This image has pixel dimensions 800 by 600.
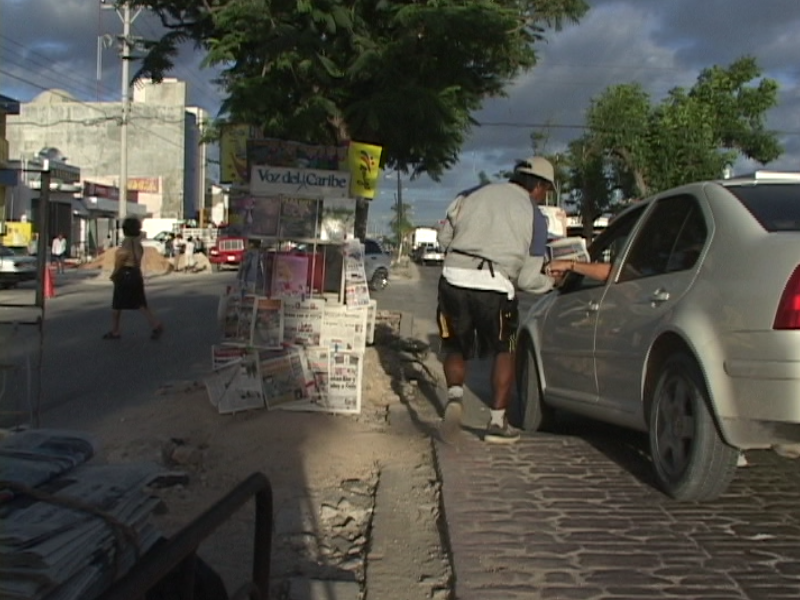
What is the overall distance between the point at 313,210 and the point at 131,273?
6.04 meters

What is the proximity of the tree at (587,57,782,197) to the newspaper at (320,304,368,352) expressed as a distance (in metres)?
26.7

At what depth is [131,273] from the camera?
1286cm

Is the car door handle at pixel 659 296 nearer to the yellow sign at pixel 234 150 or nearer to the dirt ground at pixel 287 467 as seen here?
the dirt ground at pixel 287 467

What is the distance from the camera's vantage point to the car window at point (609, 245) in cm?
595

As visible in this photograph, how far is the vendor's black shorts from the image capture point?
6.05 meters

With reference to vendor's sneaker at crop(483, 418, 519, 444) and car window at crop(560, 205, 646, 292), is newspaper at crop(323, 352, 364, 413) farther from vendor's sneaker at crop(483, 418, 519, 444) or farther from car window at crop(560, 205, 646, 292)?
car window at crop(560, 205, 646, 292)

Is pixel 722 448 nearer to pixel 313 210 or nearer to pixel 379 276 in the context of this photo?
pixel 313 210

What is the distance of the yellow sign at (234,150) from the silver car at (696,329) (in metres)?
3.85

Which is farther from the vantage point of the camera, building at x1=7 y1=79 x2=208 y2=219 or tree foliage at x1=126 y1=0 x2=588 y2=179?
building at x1=7 y1=79 x2=208 y2=219

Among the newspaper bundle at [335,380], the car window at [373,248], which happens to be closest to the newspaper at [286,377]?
the newspaper bundle at [335,380]

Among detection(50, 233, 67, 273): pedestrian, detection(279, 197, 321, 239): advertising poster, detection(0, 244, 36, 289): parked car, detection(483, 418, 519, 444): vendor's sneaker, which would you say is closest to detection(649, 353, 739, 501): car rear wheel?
detection(483, 418, 519, 444): vendor's sneaker

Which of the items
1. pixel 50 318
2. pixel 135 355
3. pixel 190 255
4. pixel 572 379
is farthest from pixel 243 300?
pixel 190 255

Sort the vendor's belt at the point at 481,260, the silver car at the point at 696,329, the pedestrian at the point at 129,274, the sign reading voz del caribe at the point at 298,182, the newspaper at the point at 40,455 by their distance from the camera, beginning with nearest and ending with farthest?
1. the newspaper at the point at 40,455
2. the silver car at the point at 696,329
3. the vendor's belt at the point at 481,260
4. the sign reading voz del caribe at the point at 298,182
5. the pedestrian at the point at 129,274

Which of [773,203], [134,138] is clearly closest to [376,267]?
[773,203]
